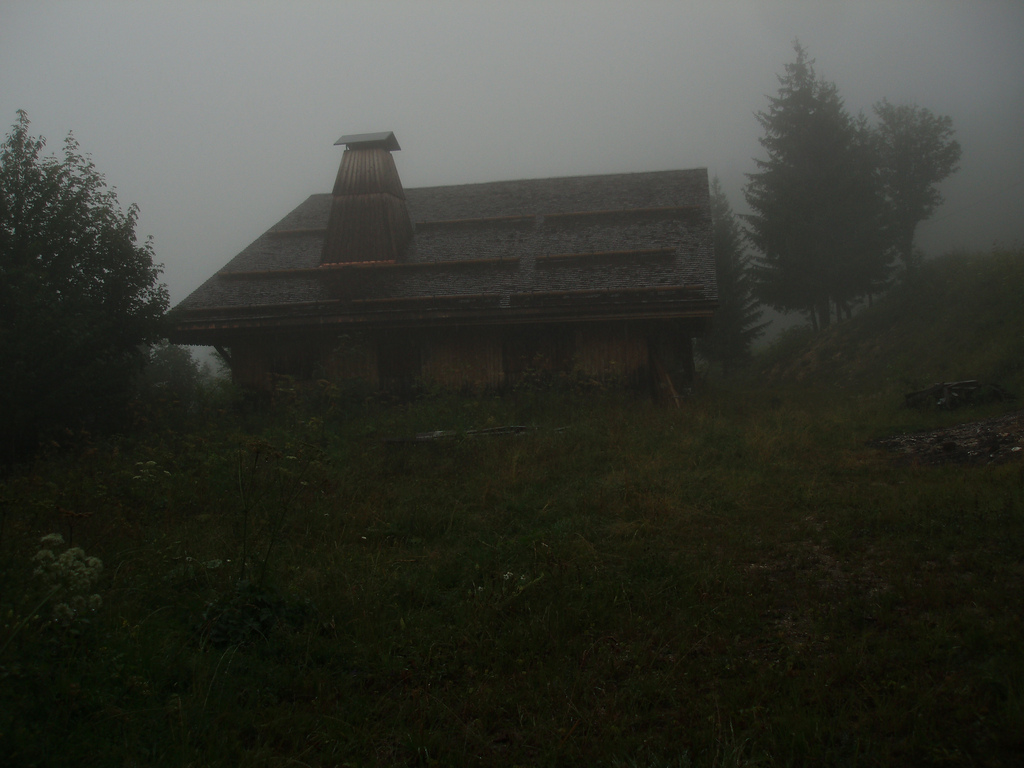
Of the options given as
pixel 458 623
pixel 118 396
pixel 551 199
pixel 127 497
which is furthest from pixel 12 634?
pixel 551 199

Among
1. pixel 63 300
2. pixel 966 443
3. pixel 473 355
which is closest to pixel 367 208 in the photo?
pixel 473 355

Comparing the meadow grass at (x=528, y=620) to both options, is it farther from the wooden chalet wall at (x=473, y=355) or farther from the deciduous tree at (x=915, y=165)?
the deciduous tree at (x=915, y=165)

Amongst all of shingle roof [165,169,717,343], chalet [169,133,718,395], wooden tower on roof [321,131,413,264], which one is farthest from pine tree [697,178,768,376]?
wooden tower on roof [321,131,413,264]

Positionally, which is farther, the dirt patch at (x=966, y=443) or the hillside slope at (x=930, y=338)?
the hillside slope at (x=930, y=338)

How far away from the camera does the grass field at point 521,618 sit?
9.50ft

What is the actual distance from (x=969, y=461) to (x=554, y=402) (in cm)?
638

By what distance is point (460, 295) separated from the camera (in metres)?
13.7

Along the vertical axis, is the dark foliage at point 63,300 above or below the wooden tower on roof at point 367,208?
below

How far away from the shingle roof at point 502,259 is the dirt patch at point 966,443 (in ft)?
15.7

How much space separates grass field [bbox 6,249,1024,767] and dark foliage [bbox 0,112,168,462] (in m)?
3.91

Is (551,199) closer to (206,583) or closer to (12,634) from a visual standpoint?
(206,583)

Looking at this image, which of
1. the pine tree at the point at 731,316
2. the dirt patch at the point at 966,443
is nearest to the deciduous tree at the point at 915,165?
the pine tree at the point at 731,316

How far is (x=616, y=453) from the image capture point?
8.28 m

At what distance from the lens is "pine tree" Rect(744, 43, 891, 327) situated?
22812 millimetres
